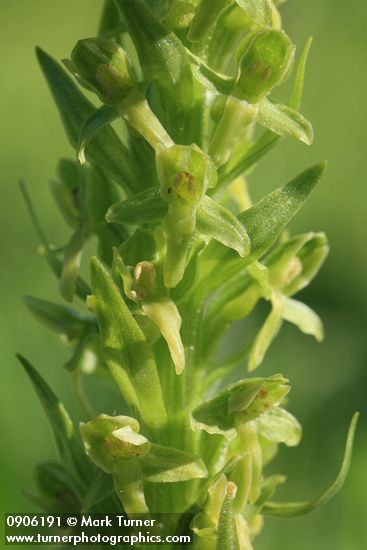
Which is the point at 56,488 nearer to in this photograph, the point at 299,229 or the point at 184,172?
the point at 184,172

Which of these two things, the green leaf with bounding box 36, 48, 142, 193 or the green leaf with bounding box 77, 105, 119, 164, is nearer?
the green leaf with bounding box 77, 105, 119, 164

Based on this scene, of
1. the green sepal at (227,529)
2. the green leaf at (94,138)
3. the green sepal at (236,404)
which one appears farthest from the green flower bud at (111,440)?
the green leaf at (94,138)

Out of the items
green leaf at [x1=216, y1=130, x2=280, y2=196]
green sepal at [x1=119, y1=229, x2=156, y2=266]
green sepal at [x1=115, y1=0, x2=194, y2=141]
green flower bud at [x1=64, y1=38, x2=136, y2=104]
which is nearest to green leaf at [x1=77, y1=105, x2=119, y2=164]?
→ green flower bud at [x1=64, y1=38, x2=136, y2=104]

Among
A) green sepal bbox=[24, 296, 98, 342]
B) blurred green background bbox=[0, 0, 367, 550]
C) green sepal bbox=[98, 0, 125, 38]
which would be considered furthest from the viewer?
blurred green background bbox=[0, 0, 367, 550]

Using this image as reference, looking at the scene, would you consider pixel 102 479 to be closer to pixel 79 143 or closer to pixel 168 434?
pixel 168 434

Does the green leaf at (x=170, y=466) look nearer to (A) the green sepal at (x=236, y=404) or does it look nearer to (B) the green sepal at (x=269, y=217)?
(A) the green sepal at (x=236, y=404)

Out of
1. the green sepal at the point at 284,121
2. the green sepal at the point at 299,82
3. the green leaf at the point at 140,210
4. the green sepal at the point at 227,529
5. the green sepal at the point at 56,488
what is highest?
the green sepal at the point at 299,82

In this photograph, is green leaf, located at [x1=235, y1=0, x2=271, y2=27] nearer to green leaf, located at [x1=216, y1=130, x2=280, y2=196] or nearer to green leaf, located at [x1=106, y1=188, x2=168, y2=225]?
green leaf, located at [x1=216, y1=130, x2=280, y2=196]
